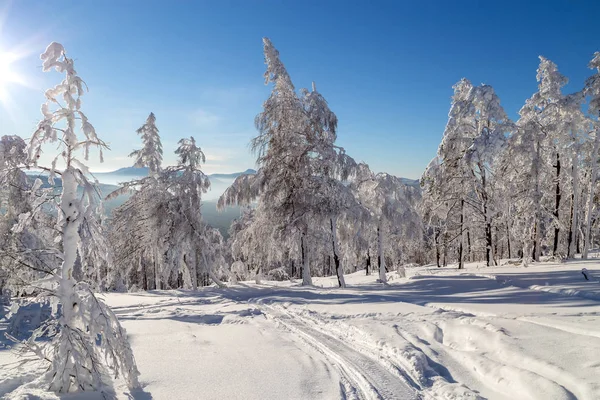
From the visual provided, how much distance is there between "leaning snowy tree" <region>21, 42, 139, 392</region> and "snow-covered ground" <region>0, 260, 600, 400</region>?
1.40 feet

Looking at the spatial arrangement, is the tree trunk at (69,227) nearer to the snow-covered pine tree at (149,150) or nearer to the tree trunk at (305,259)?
the tree trunk at (305,259)

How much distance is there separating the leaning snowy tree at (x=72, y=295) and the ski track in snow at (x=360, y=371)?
3.45 metres

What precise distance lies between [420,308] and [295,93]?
A: 39.5ft

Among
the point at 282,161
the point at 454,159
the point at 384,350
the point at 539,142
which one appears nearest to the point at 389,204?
the point at 454,159

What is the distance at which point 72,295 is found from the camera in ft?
16.9

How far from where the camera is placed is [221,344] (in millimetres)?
7918

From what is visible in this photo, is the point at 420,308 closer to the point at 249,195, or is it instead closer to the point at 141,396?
the point at 141,396

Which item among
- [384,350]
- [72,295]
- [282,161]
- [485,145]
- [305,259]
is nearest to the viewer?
[72,295]

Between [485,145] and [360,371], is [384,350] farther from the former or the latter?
[485,145]

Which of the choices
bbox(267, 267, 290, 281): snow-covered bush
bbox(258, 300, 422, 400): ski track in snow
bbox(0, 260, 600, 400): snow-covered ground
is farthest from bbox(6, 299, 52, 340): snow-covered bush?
bbox(267, 267, 290, 281): snow-covered bush

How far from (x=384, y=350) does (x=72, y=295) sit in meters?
5.61

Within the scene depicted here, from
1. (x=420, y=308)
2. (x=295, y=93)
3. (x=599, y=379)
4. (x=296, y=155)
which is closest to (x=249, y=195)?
(x=296, y=155)

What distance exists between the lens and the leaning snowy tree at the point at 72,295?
16.0 ft

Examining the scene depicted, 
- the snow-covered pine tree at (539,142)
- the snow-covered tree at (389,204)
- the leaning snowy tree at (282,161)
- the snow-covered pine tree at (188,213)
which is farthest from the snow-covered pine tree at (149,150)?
the snow-covered pine tree at (539,142)
